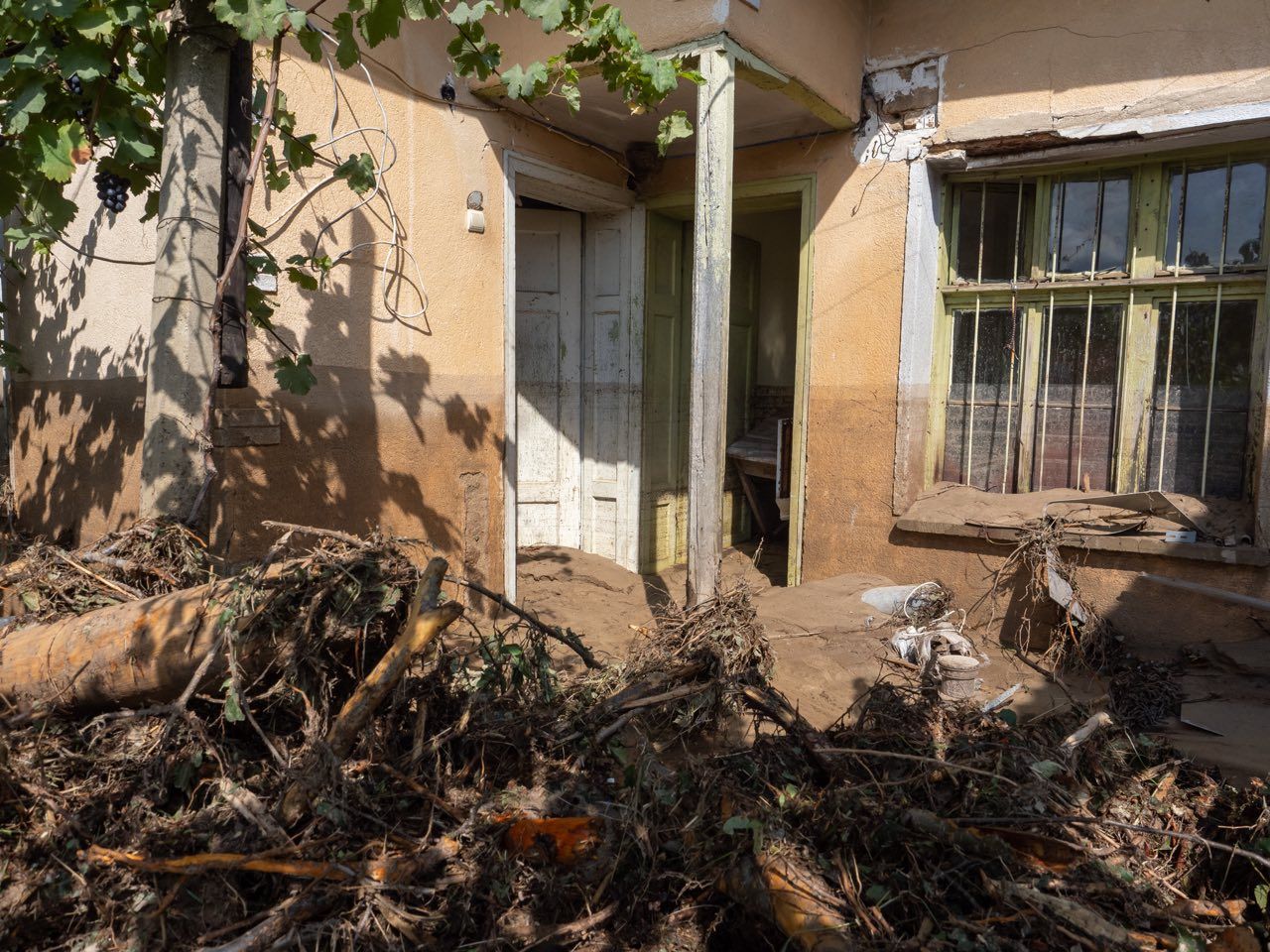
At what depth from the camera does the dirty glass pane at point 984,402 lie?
516 cm

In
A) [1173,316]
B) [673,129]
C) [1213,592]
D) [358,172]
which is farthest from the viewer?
[1173,316]

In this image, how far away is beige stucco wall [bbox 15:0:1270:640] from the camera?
4.22 m

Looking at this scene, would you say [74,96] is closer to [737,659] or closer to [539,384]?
[737,659]

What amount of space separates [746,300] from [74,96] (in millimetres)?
5308

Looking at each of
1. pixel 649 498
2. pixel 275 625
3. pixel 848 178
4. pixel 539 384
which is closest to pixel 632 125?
pixel 848 178

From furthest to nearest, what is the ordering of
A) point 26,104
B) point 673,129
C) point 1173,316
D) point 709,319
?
point 1173,316, point 709,319, point 673,129, point 26,104

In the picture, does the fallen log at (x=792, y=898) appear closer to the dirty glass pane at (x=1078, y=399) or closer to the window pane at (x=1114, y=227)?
the dirty glass pane at (x=1078, y=399)

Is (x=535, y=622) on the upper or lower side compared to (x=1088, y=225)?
lower

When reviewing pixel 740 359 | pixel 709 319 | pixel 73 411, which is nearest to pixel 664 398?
pixel 740 359

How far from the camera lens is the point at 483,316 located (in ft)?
16.4

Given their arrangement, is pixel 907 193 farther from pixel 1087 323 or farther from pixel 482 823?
pixel 482 823

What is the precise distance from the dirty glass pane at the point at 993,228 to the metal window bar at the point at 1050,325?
145 mm

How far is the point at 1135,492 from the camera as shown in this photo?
4.67 m

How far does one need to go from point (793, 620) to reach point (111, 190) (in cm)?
377
